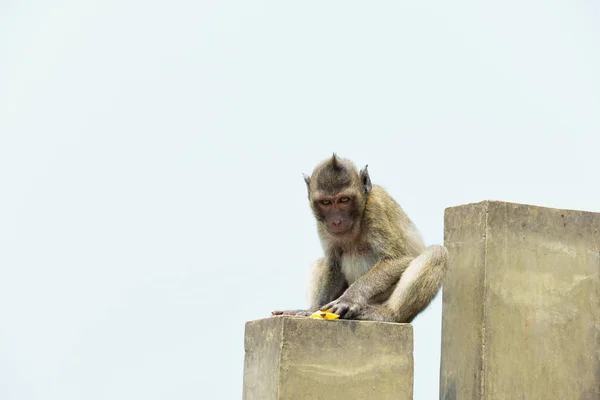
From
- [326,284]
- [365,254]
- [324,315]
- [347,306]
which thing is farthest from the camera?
[326,284]

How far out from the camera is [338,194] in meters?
11.7

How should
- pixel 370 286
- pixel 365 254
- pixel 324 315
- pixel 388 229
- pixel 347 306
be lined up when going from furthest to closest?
pixel 365 254 < pixel 388 229 < pixel 370 286 < pixel 347 306 < pixel 324 315

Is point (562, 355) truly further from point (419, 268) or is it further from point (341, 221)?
point (341, 221)

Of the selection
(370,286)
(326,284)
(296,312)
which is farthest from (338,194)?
(326,284)

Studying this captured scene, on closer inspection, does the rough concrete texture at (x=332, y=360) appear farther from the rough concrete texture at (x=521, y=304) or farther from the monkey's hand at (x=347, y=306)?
the rough concrete texture at (x=521, y=304)

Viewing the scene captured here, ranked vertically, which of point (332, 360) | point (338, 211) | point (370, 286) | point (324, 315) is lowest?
point (332, 360)

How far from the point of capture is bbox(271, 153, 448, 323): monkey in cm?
1112

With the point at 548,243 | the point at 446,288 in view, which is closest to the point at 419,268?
the point at 446,288

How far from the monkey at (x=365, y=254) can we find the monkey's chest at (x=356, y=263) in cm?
1

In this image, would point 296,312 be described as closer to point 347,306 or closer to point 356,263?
point 347,306

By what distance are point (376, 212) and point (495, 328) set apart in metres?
1.96

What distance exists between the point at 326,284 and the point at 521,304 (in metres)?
2.51

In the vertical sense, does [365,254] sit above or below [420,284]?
above

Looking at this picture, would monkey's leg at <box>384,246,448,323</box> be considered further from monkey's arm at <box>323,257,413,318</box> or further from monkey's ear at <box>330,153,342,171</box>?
monkey's ear at <box>330,153,342,171</box>
